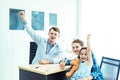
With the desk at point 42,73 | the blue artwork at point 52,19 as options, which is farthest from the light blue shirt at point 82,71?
the blue artwork at point 52,19

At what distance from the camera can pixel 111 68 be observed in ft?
9.10

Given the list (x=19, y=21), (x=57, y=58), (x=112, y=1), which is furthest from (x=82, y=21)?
(x=57, y=58)

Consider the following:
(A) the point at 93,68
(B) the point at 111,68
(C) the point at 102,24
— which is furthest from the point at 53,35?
(C) the point at 102,24

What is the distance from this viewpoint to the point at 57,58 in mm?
2662

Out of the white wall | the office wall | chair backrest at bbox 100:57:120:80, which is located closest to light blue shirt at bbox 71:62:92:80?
chair backrest at bbox 100:57:120:80

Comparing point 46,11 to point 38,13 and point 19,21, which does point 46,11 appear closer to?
point 38,13

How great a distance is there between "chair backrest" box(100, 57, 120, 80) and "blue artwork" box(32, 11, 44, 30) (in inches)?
59.1

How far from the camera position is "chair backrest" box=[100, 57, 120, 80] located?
2.66 m

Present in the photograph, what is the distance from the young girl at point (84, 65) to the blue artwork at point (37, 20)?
67.9 inches

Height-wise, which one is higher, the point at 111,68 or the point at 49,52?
the point at 49,52

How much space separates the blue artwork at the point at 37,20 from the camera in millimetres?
3746

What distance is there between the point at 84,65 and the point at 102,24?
2011 mm

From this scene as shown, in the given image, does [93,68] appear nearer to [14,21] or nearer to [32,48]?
[32,48]

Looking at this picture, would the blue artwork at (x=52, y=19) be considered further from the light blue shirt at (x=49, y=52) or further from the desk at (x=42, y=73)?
the desk at (x=42, y=73)
